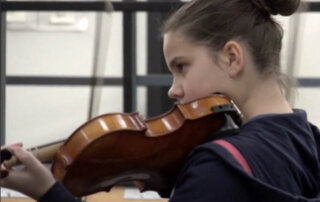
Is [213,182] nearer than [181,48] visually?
Yes

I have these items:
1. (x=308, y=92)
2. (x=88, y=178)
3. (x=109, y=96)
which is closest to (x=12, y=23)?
(x=109, y=96)

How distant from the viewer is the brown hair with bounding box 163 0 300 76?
32.4 inches

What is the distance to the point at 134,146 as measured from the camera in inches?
34.0

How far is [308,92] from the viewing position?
293 cm

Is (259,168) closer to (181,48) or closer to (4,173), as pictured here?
(181,48)

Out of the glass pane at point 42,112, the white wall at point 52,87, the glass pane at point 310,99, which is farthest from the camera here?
the glass pane at point 42,112

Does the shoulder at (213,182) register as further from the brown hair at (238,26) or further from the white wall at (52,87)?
the white wall at (52,87)

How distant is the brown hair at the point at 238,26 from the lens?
82 cm

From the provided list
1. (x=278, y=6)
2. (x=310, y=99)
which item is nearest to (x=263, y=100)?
(x=278, y=6)

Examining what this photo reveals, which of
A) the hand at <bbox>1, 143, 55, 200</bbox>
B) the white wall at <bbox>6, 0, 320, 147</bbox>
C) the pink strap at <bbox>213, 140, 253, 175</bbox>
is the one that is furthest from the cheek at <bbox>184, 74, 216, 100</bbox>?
the white wall at <bbox>6, 0, 320, 147</bbox>

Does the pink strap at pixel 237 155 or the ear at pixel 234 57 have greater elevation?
the ear at pixel 234 57

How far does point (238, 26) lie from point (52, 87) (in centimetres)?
247

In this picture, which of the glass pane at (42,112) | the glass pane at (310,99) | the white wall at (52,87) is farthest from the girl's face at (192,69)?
the glass pane at (42,112)

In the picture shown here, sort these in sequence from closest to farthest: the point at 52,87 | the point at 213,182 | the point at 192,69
A: the point at 213,182, the point at 192,69, the point at 52,87
